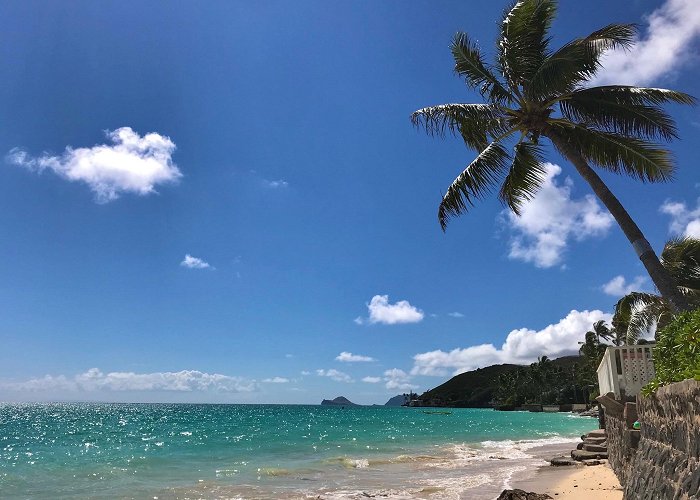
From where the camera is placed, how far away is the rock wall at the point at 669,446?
16.2 feet

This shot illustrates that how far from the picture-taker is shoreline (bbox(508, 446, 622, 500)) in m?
11.1

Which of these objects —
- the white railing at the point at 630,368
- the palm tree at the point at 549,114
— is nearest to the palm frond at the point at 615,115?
the palm tree at the point at 549,114

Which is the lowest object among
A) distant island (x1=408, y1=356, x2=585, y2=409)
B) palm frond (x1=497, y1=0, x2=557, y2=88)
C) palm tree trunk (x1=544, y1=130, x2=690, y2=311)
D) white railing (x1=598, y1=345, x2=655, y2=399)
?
distant island (x1=408, y1=356, x2=585, y2=409)

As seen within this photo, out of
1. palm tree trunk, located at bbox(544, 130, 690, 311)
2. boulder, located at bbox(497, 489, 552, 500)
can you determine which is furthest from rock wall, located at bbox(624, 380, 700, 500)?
boulder, located at bbox(497, 489, 552, 500)

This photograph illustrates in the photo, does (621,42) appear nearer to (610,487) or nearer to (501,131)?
(501,131)

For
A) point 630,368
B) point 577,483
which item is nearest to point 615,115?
point 630,368

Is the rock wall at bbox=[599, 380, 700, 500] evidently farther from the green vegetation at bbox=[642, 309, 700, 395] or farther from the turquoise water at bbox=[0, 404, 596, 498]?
the turquoise water at bbox=[0, 404, 596, 498]

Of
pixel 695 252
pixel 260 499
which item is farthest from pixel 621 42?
pixel 260 499

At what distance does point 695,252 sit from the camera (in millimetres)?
19547

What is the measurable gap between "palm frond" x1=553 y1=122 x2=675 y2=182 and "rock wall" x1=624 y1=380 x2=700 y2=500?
5336 millimetres

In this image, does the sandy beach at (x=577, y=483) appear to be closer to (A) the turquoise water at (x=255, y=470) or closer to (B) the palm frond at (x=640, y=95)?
(A) the turquoise water at (x=255, y=470)

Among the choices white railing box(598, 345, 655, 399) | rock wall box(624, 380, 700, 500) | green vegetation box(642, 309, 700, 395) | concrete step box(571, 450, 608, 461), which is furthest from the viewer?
concrete step box(571, 450, 608, 461)

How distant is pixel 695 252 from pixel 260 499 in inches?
675

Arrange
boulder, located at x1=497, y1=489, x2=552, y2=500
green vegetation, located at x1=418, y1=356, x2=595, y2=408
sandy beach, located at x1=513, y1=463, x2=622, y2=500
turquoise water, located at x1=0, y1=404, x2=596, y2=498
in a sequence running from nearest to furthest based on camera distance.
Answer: boulder, located at x1=497, y1=489, x2=552, y2=500 < sandy beach, located at x1=513, y1=463, x2=622, y2=500 < turquoise water, located at x1=0, y1=404, x2=596, y2=498 < green vegetation, located at x1=418, y1=356, x2=595, y2=408
